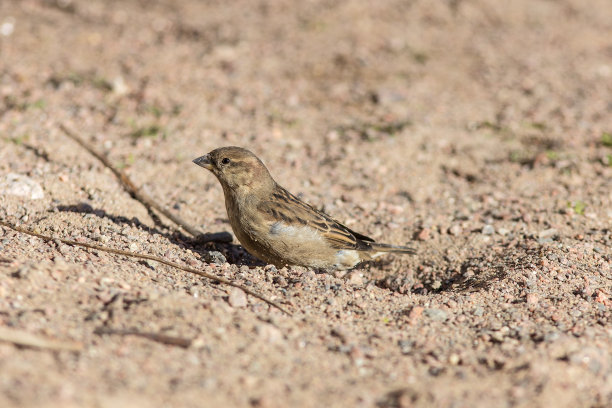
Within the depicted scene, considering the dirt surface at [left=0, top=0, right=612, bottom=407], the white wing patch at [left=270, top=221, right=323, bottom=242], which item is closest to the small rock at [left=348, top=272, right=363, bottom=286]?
the dirt surface at [left=0, top=0, right=612, bottom=407]

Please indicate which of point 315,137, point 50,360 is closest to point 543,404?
point 50,360

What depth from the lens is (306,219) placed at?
605 cm

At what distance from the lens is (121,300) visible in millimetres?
4309

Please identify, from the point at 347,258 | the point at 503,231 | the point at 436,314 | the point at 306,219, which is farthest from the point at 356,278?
the point at 503,231

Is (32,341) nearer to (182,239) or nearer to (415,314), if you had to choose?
(415,314)

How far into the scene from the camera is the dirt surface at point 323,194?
153 inches

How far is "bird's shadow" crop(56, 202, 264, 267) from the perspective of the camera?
20.3ft

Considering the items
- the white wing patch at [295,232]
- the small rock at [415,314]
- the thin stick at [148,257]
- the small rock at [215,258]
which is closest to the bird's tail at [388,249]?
the white wing patch at [295,232]

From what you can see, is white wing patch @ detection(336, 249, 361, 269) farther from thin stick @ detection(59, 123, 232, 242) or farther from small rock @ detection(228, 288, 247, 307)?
small rock @ detection(228, 288, 247, 307)

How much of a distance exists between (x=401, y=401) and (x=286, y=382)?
2.14 ft

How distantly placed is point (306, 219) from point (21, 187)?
2.72m

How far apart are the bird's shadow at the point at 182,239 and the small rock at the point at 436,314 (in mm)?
1927

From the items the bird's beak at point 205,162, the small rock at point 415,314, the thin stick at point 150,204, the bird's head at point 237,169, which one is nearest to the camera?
the small rock at point 415,314

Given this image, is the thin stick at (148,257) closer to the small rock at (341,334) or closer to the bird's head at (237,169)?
the small rock at (341,334)
